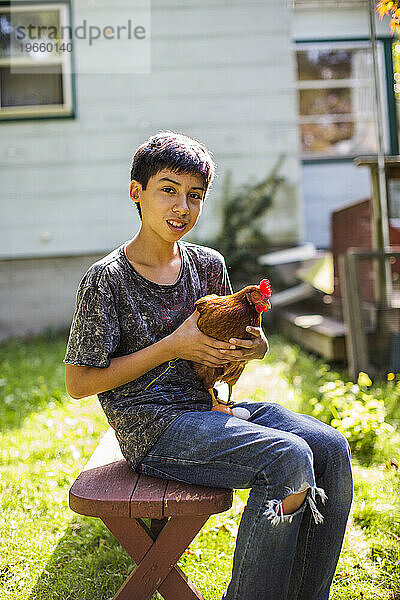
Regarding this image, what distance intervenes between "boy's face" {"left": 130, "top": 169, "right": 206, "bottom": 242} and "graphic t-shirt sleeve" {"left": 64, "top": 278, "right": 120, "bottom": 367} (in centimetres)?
28

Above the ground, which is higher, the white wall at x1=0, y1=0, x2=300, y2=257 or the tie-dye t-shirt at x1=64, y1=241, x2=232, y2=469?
the white wall at x1=0, y1=0, x2=300, y2=257

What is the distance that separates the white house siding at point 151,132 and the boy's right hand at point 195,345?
5.70 m

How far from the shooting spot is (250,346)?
6.37ft

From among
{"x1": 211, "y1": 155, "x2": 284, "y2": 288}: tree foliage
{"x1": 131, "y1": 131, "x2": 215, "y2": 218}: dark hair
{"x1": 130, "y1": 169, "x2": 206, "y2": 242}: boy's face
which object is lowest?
{"x1": 130, "y1": 169, "x2": 206, "y2": 242}: boy's face

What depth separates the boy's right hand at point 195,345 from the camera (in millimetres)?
1918

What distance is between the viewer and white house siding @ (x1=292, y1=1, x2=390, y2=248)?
8203 mm

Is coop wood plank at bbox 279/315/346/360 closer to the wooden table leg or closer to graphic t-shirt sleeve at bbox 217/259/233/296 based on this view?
graphic t-shirt sleeve at bbox 217/259/233/296

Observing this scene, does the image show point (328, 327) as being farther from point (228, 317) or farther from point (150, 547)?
point (150, 547)

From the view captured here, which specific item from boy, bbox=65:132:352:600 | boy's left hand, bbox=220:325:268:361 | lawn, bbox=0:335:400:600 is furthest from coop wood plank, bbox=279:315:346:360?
boy's left hand, bbox=220:325:268:361

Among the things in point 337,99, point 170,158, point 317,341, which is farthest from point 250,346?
point 337,99

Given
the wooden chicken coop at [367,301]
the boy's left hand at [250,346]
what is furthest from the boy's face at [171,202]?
the wooden chicken coop at [367,301]

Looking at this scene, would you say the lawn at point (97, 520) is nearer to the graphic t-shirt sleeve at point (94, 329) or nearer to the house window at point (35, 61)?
the graphic t-shirt sleeve at point (94, 329)

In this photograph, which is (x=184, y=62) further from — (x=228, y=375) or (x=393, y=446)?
(x=228, y=375)

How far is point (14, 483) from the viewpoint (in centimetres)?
328
